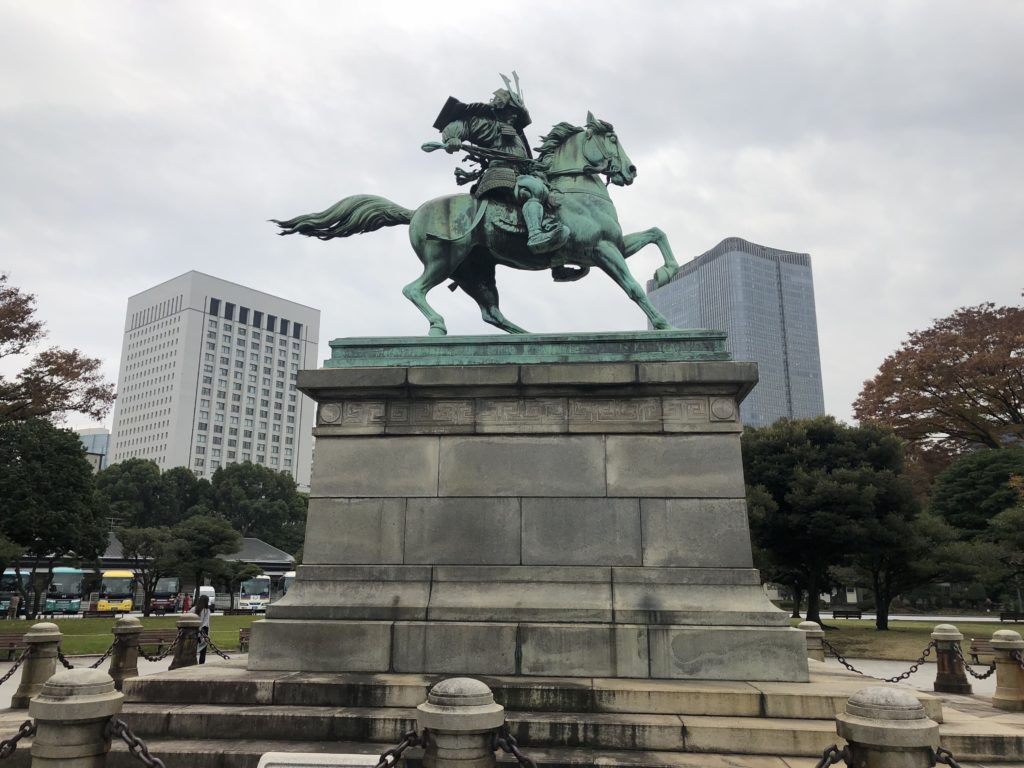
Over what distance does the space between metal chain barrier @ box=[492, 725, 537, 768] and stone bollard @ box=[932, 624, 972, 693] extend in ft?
37.8

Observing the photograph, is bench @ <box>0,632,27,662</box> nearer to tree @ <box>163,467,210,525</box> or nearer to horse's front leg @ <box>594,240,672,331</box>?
horse's front leg @ <box>594,240,672,331</box>

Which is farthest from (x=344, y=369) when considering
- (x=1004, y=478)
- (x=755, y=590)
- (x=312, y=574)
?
(x=1004, y=478)

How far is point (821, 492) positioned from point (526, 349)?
23329 mm

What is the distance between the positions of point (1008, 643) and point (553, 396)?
8540 mm

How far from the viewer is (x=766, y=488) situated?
101ft

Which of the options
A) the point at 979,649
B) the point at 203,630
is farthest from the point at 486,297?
the point at 979,649

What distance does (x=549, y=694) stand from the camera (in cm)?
689

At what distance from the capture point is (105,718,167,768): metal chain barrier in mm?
4539

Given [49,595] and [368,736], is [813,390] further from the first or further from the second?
[368,736]

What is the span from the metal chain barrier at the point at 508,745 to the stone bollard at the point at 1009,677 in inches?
396

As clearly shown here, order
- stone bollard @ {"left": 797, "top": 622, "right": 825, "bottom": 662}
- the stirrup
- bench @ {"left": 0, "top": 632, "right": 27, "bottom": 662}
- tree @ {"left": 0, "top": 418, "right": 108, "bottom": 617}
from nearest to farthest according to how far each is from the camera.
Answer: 1. the stirrup
2. stone bollard @ {"left": 797, "top": 622, "right": 825, "bottom": 662}
3. bench @ {"left": 0, "top": 632, "right": 27, "bottom": 662}
4. tree @ {"left": 0, "top": 418, "right": 108, "bottom": 617}

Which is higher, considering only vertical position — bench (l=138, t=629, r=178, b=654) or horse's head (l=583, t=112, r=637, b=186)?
horse's head (l=583, t=112, r=637, b=186)

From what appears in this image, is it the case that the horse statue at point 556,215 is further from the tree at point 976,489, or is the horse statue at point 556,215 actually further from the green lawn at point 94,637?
the tree at point 976,489

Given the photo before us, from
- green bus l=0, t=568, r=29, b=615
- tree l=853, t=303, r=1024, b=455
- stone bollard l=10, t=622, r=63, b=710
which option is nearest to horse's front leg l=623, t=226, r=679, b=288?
stone bollard l=10, t=622, r=63, b=710
